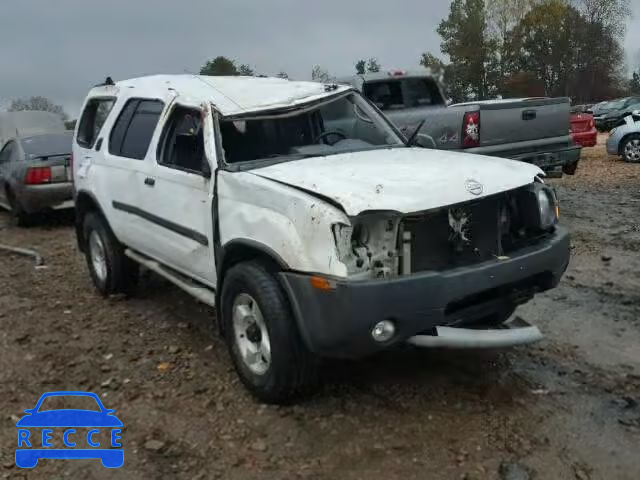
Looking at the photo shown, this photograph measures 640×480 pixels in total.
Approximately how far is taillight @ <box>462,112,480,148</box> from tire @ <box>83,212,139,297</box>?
4328 mm

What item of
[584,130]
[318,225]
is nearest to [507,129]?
[318,225]

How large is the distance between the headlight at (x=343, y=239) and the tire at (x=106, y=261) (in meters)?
3.19

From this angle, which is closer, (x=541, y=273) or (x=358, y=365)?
(x=541, y=273)

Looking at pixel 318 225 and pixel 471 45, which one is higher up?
pixel 471 45

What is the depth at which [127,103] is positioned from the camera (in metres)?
5.53

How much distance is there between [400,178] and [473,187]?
0.39 m

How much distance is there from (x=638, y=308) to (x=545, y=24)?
56519mm

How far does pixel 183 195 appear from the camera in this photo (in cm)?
441

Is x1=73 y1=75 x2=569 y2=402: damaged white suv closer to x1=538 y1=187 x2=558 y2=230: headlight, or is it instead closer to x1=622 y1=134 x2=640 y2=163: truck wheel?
x1=538 y1=187 x2=558 y2=230: headlight

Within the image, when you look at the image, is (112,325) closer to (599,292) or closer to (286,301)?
(286,301)

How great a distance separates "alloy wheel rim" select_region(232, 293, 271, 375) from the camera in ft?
12.1

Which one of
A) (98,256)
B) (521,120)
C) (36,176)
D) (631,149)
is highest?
(521,120)

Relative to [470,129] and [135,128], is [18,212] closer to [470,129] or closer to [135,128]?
[135,128]

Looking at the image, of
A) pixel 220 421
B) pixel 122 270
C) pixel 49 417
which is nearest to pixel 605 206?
pixel 122 270
